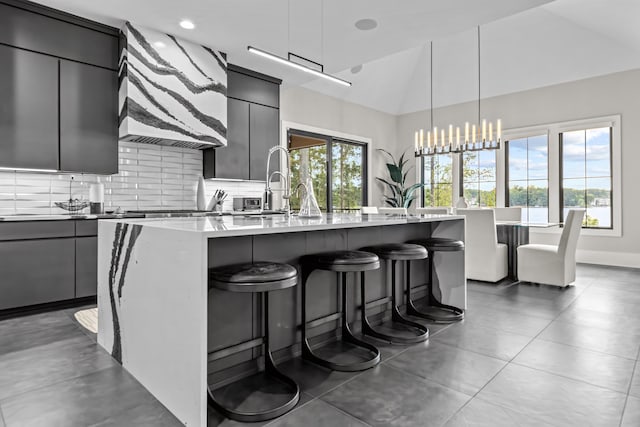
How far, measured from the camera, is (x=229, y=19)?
3.60 m

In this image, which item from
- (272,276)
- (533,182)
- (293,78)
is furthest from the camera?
(533,182)

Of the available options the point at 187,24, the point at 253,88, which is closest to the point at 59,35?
the point at 187,24

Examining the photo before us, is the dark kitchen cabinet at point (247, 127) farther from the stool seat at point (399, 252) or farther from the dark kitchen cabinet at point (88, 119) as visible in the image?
the stool seat at point (399, 252)

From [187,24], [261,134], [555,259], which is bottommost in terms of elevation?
[555,259]

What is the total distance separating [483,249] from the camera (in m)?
4.35

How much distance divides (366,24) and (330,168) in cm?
318

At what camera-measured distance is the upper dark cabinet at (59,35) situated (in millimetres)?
3203

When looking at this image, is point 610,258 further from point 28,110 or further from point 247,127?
point 28,110

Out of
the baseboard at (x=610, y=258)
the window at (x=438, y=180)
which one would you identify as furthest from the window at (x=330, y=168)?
the baseboard at (x=610, y=258)

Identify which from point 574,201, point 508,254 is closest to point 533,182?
point 574,201

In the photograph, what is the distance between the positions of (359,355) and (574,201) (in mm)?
5452

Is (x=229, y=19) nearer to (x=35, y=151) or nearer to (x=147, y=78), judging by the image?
(x=147, y=78)

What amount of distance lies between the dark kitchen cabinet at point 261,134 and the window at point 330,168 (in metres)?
0.81

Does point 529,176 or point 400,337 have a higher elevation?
point 529,176
